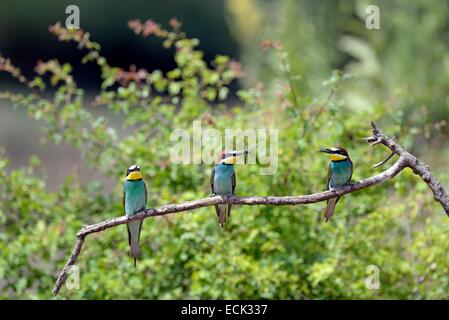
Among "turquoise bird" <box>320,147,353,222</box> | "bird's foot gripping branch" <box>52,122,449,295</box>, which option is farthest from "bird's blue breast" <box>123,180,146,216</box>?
"turquoise bird" <box>320,147,353,222</box>

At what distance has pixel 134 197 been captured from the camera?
3.66 m

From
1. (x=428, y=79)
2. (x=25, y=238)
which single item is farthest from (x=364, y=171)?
A: (x=428, y=79)

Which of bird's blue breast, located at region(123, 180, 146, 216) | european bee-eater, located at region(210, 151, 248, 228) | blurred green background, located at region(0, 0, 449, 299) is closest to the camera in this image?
bird's blue breast, located at region(123, 180, 146, 216)

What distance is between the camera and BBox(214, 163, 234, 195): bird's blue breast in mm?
3869

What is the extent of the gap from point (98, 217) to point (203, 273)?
101 centimetres

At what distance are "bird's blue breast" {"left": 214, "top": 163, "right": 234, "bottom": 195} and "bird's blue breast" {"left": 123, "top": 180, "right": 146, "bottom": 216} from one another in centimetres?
37

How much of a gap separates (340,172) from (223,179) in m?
0.55

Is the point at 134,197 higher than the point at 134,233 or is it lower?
higher

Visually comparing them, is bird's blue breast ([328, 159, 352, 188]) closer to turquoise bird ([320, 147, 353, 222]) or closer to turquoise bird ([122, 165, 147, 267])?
turquoise bird ([320, 147, 353, 222])

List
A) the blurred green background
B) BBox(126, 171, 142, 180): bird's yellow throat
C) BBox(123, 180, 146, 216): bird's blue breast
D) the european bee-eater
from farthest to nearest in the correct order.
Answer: the blurred green background < the european bee-eater < BBox(126, 171, 142, 180): bird's yellow throat < BBox(123, 180, 146, 216): bird's blue breast

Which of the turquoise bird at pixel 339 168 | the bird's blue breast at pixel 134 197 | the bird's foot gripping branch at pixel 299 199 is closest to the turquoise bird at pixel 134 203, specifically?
the bird's blue breast at pixel 134 197

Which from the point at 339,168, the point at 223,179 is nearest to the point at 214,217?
the point at 223,179

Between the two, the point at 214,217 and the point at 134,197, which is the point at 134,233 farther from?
the point at 214,217
